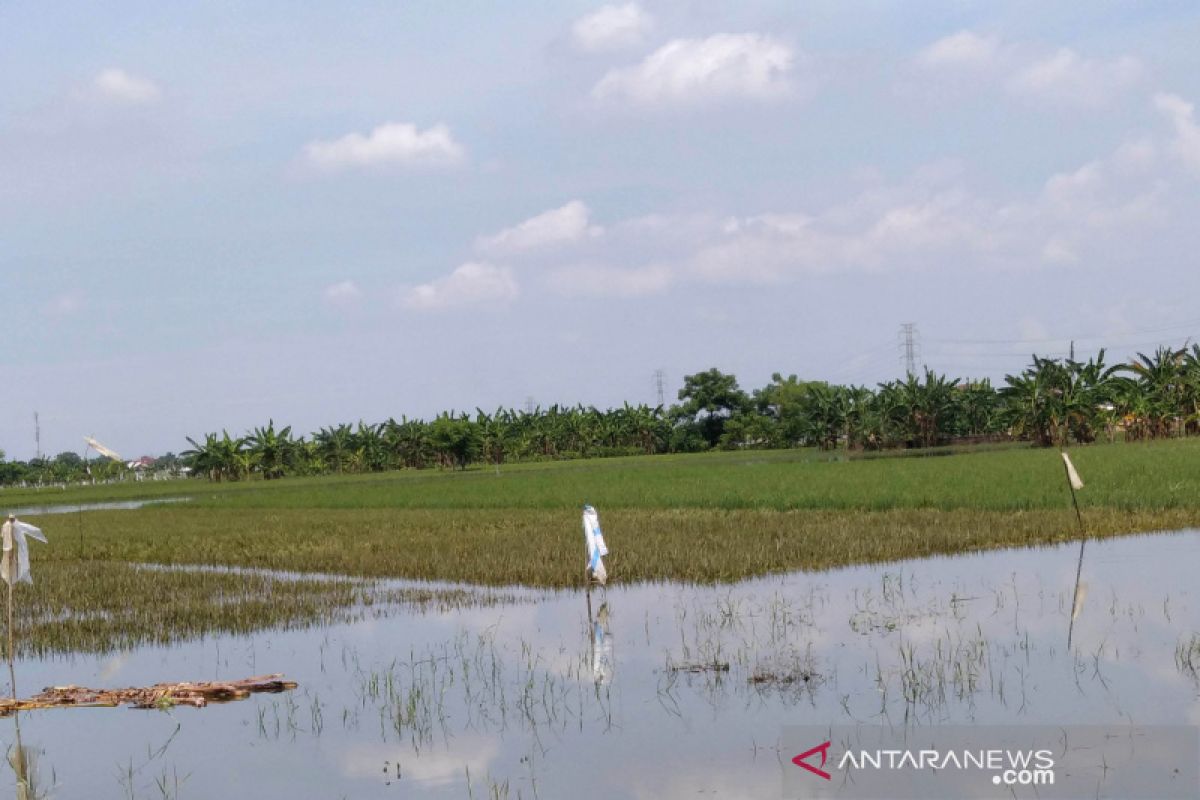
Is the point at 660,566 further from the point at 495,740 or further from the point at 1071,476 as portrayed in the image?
the point at 495,740

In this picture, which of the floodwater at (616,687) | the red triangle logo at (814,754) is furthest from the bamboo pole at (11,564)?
the red triangle logo at (814,754)

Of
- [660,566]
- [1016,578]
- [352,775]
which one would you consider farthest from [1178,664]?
[660,566]

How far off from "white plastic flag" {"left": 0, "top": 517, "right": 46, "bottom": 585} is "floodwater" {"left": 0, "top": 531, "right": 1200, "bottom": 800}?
32.3 inches

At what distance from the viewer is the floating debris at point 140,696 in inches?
281

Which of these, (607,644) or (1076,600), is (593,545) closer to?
(607,644)

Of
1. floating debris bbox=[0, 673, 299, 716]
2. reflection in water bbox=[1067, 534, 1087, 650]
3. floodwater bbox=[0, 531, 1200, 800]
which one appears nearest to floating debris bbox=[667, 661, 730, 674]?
floodwater bbox=[0, 531, 1200, 800]

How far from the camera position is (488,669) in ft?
25.7

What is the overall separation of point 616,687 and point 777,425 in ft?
201

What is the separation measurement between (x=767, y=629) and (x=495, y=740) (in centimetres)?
321

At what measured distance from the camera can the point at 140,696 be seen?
7223mm

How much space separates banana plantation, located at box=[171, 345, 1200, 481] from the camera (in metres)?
43.7

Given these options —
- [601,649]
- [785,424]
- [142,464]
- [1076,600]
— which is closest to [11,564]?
[601,649]

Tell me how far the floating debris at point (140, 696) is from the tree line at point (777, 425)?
32.4m

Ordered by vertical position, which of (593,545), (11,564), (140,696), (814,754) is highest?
(11,564)
